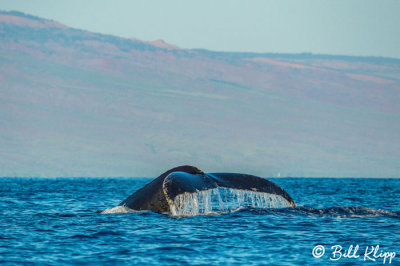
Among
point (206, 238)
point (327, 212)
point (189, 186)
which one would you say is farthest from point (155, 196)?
point (327, 212)

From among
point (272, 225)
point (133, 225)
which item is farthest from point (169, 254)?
point (272, 225)

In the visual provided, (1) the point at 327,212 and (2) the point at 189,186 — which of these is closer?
(2) the point at 189,186

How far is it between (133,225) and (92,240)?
5.57 ft

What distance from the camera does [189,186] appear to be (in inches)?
466

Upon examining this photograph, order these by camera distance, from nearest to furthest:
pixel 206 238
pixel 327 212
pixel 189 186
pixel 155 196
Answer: pixel 206 238
pixel 189 186
pixel 155 196
pixel 327 212

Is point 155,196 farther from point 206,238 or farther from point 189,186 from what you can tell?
point 206,238

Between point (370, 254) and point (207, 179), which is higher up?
point (207, 179)

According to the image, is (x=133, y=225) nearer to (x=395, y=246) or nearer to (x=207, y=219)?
(x=207, y=219)

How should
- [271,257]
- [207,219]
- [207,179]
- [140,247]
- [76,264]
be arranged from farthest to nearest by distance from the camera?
1. [207,219]
2. [207,179]
3. [140,247]
4. [271,257]
5. [76,264]

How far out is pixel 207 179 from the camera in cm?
1252

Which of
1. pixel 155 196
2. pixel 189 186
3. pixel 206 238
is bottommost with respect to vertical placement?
pixel 206 238

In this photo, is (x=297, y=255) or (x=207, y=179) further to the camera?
(x=207, y=179)

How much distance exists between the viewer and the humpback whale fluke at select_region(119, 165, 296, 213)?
11.7 meters

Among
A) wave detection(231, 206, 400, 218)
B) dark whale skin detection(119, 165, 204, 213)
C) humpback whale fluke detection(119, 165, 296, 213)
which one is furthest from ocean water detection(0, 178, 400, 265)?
humpback whale fluke detection(119, 165, 296, 213)
